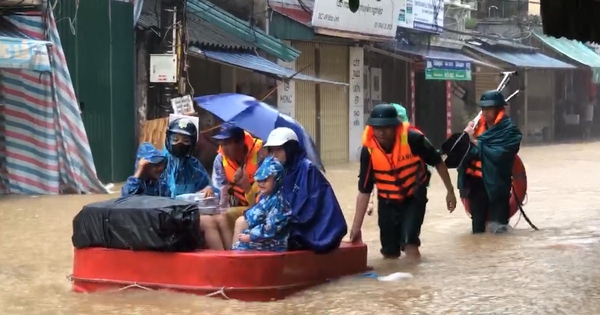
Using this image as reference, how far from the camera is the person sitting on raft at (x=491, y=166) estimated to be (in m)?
10.3

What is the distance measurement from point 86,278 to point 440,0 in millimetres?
21518

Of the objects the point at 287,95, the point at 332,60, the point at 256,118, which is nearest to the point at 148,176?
the point at 256,118

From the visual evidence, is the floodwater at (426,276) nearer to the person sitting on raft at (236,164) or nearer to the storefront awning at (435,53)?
the person sitting on raft at (236,164)

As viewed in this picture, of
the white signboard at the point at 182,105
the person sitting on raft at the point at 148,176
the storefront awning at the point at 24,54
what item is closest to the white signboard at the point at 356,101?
the white signboard at the point at 182,105

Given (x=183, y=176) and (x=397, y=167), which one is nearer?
(x=183, y=176)

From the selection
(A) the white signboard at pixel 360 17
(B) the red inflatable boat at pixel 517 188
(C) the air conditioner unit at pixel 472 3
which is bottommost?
(B) the red inflatable boat at pixel 517 188

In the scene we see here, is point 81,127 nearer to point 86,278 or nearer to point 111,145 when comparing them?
point 111,145

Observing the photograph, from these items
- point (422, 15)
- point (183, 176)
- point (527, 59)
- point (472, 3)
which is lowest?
point (183, 176)

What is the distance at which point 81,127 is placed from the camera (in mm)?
14695

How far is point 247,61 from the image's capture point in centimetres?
1803

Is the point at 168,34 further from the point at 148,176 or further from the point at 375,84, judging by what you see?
the point at 375,84

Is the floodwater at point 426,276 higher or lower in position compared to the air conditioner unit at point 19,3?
lower

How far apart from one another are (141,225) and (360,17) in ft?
54.0

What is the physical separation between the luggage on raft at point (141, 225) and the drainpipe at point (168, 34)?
8568 millimetres
